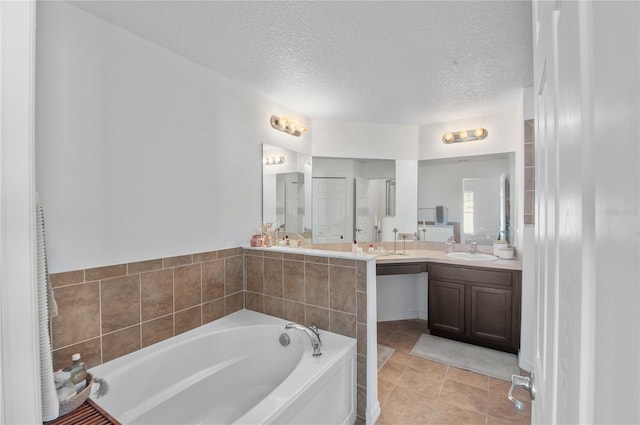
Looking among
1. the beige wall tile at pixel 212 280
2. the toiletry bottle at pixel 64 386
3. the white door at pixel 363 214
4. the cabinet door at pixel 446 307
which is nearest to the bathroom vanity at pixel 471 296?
the cabinet door at pixel 446 307

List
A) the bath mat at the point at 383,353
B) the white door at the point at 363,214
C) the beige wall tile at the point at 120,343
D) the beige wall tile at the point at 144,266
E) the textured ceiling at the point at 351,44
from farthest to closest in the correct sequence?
the white door at the point at 363,214, the bath mat at the point at 383,353, the beige wall tile at the point at 144,266, the beige wall tile at the point at 120,343, the textured ceiling at the point at 351,44

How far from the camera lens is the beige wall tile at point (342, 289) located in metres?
2.01

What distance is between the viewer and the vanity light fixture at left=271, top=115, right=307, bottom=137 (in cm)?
289

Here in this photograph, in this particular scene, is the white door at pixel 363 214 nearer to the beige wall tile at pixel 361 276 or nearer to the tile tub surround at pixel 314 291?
the tile tub surround at pixel 314 291

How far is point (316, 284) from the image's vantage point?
2.17m

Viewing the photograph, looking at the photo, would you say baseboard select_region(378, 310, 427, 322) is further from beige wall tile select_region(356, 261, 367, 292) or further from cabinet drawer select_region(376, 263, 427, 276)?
beige wall tile select_region(356, 261, 367, 292)

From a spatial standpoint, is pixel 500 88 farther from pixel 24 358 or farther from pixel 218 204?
pixel 24 358

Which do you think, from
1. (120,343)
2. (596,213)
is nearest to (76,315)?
(120,343)

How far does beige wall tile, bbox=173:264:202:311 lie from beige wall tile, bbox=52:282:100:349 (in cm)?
48

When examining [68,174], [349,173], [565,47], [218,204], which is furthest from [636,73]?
[349,173]

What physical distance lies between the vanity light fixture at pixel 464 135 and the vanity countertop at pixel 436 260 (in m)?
1.36

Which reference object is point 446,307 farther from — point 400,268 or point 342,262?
point 342,262

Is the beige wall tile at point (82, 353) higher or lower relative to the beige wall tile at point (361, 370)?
higher

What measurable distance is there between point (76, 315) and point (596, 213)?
6.96 ft
